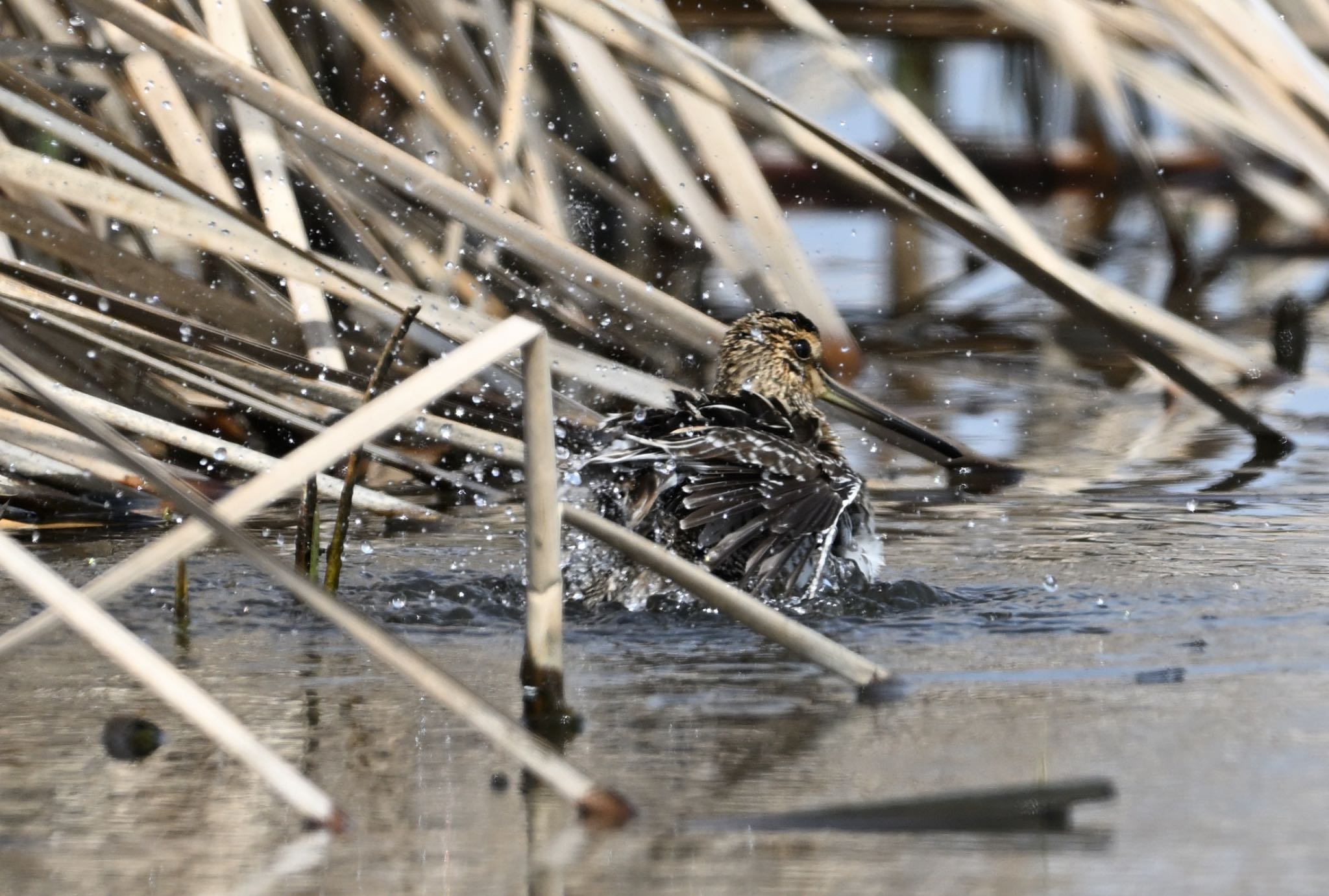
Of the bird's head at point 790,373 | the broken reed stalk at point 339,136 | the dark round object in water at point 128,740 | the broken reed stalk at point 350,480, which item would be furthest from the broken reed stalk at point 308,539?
the bird's head at point 790,373

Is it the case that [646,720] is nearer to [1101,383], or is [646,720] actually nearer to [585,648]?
[585,648]

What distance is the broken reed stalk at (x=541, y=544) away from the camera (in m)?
2.76

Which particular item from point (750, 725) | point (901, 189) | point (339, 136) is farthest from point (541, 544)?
point (901, 189)

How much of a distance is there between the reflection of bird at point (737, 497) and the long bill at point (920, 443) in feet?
2.50

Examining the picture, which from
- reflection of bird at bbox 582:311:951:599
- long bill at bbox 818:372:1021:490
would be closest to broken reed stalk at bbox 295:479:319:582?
reflection of bird at bbox 582:311:951:599

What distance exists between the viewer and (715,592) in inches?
111

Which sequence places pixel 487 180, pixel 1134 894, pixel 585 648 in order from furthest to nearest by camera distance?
pixel 487 180, pixel 585 648, pixel 1134 894

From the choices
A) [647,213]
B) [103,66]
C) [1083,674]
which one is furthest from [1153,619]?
[647,213]

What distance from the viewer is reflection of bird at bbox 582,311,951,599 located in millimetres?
3924

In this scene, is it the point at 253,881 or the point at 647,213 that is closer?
the point at 253,881

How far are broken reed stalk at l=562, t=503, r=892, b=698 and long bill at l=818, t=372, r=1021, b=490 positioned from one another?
227 centimetres

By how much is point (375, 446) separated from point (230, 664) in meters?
1.67

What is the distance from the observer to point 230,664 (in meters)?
3.35

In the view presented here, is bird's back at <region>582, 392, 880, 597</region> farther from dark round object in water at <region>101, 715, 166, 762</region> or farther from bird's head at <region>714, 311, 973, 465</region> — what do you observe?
dark round object in water at <region>101, 715, 166, 762</region>
